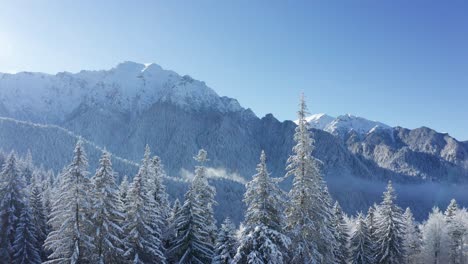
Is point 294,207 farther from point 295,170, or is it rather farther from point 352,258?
point 352,258

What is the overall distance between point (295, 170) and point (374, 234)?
26197 millimetres

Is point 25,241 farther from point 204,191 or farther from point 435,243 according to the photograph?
point 435,243

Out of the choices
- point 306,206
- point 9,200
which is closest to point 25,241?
point 9,200

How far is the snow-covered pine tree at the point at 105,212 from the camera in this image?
27.9m

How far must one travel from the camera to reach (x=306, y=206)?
84.9ft

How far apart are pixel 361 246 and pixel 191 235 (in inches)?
921

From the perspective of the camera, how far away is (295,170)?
26.2m

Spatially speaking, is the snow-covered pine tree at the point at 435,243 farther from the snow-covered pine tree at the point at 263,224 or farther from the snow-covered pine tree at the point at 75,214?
the snow-covered pine tree at the point at 75,214

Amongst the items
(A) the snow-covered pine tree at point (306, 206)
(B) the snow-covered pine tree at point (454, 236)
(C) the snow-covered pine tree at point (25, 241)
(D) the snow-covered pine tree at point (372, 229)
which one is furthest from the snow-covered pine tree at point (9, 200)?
(B) the snow-covered pine tree at point (454, 236)

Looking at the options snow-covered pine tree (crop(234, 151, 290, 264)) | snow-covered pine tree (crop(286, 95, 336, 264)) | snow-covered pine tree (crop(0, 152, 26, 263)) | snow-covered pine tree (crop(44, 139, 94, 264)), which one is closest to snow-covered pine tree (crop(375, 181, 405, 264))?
snow-covered pine tree (crop(286, 95, 336, 264))

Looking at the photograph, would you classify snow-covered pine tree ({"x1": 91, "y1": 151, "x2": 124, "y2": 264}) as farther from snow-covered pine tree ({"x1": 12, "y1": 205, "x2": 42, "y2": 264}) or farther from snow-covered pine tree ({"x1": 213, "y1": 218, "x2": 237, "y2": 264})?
snow-covered pine tree ({"x1": 12, "y1": 205, "x2": 42, "y2": 264})

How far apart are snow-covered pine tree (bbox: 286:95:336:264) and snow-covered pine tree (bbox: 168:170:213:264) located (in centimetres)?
976

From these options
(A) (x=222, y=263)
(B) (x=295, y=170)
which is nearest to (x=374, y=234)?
(A) (x=222, y=263)

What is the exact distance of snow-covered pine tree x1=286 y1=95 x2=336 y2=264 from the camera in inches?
1004
